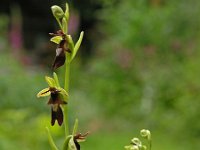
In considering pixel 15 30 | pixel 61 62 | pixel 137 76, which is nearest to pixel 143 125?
pixel 137 76

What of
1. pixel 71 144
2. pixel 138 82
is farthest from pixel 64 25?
pixel 138 82

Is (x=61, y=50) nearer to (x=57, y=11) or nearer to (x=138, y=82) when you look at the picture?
(x=57, y=11)

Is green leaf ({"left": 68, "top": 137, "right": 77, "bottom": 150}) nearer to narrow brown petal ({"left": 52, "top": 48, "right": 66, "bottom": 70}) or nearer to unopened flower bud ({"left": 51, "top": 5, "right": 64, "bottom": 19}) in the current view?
narrow brown petal ({"left": 52, "top": 48, "right": 66, "bottom": 70})

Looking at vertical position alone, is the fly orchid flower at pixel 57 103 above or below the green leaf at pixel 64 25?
below

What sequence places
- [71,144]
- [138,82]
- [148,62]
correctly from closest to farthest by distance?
[71,144]
[148,62]
[138,82]

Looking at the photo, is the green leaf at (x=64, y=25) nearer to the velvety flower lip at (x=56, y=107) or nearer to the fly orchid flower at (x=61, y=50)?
the fly orchid flower at (x=61, y=50)

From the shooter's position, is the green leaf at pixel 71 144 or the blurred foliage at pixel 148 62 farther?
the blurred foliage at pixel 148 62

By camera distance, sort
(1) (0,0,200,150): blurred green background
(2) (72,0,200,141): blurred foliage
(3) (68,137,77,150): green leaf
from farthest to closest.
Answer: (2) (72,0,200,141): blurred foliage, (1) (0,0,200,150): blurred green background, (3) (68,137,77,150): green leaf

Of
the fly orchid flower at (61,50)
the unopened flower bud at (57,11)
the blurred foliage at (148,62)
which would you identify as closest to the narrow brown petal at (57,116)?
the fly orchid flower at (61,50)

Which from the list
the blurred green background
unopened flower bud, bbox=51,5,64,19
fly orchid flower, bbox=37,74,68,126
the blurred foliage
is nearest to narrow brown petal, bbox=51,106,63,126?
fly orchid flower, bbox=37,74,68,126

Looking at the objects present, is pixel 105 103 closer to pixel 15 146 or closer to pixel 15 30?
pixel 15 30

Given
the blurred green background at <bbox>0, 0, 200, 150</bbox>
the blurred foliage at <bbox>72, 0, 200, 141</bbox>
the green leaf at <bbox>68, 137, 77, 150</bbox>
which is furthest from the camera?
the blurred foliage at <bbox>72, 0, 200, 141</bbox>
